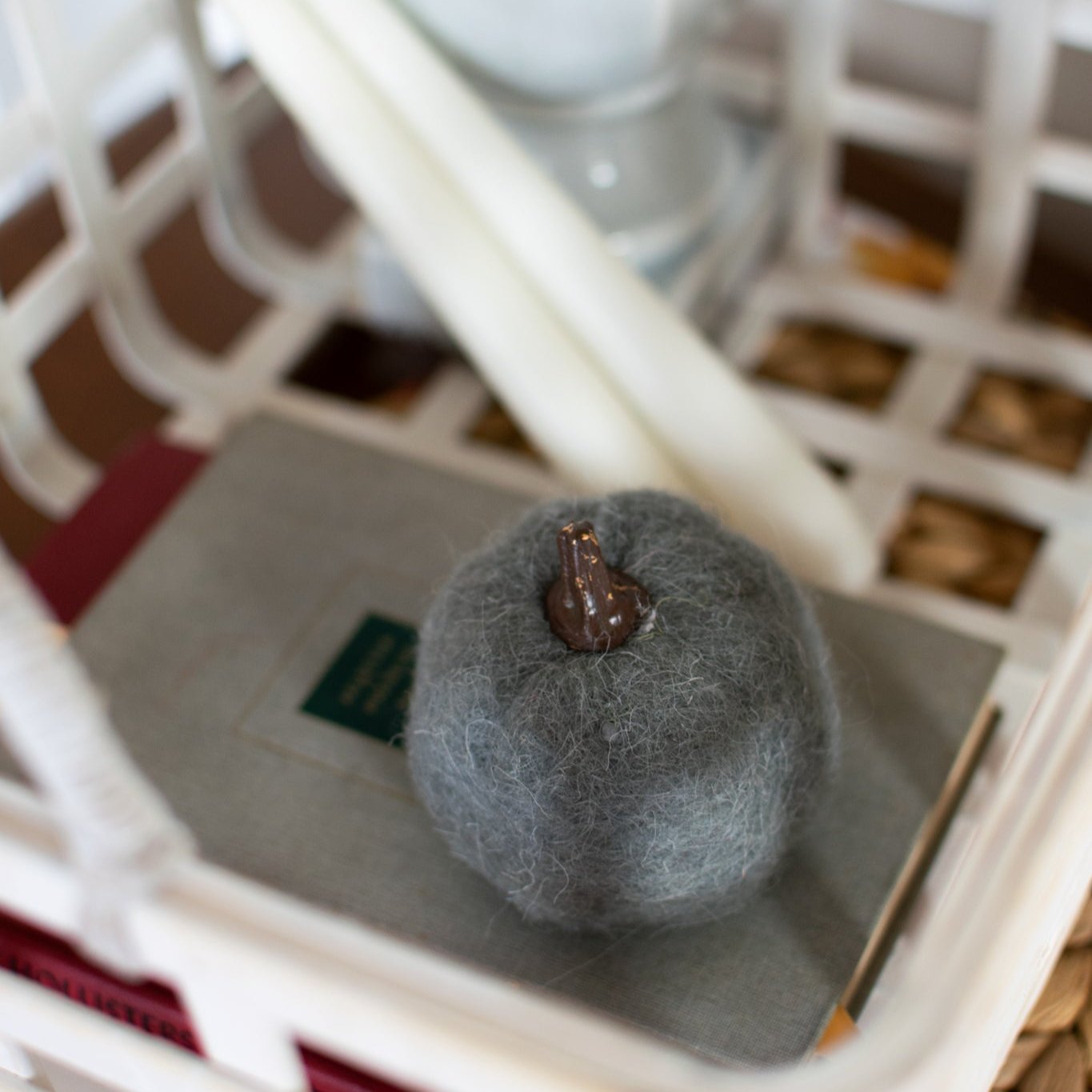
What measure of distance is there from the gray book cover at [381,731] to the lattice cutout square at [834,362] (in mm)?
160

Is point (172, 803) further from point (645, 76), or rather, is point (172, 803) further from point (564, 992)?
point (645, 76)

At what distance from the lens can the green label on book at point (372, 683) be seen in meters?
0.34

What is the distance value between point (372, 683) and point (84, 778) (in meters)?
0.19

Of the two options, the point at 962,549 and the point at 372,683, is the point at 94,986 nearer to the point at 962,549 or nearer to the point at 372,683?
the point at 372,683

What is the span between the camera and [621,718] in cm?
25

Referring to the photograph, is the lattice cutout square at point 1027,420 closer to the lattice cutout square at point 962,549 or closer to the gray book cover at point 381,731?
the lattice cutout square at point 962,549

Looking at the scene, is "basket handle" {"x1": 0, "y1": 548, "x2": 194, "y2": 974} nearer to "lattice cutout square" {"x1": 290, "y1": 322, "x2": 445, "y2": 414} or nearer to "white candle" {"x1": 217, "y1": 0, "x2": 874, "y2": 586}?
"white candle" {"x1": 217, "y1": 0, "x2": 874, "y2": 586}

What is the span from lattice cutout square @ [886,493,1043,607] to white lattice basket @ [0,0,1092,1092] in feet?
0.05

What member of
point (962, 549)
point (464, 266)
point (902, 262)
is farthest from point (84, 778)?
point (902, 262)

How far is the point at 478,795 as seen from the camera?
0.86 feet

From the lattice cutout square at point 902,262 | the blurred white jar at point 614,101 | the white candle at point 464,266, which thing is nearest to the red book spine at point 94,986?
the white candle at point 464,266

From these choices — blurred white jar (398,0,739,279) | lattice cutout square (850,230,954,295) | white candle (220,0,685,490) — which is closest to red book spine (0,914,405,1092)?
white candle (220,0,685,490)

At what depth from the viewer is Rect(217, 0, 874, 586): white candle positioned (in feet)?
1.20

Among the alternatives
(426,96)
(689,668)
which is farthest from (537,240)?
(689,668)
